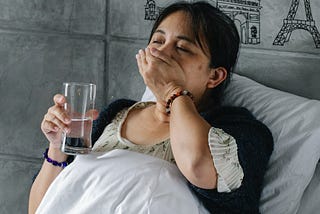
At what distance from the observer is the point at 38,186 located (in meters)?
1.60

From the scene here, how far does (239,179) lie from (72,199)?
39 centimetres

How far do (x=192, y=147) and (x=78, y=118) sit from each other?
33 centimetres

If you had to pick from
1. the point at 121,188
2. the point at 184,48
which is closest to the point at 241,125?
the point at 184,48

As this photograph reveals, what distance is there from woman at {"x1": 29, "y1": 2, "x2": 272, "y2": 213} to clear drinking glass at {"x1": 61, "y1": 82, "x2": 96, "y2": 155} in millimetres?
25

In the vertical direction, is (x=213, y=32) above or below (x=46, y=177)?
above

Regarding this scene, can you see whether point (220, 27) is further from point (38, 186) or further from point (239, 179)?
point (38, 186)

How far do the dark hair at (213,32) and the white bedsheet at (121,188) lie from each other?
1.16ft

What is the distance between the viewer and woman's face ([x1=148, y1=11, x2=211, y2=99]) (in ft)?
4.73

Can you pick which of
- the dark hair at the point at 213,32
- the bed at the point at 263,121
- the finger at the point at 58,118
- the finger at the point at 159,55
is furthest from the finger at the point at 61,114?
the dark hair at the point at 213,32

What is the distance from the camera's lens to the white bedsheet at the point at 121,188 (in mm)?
1215

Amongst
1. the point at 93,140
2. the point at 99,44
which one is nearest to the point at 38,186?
the point at 93,140

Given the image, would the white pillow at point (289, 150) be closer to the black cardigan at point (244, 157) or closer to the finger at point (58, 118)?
the black cardigan at point (244, 157)

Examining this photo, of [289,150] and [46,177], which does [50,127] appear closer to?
[46,177]

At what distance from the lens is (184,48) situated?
1442 mm
